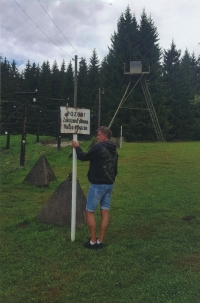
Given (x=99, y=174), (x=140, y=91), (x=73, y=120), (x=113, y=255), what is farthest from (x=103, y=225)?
(x=140, y=91)

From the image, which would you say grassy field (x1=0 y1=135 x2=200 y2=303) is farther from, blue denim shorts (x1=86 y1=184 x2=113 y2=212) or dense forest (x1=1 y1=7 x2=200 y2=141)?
dense forest (x1=1 y1=7 x2=200 y2=141)

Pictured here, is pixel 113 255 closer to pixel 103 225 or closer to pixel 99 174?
pixel 103 225

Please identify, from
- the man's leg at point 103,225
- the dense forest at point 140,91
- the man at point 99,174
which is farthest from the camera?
the dense forest at point 140,91

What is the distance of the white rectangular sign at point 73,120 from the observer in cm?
468

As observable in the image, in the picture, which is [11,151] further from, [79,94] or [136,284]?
[79,94]

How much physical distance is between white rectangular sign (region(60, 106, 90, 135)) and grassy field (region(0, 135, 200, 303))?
5.60ft

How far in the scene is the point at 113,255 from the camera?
430cm

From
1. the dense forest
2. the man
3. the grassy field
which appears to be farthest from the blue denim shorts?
the dense forest

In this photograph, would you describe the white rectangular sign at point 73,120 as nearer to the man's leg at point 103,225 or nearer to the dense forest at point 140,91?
the man's leg at point 103,225

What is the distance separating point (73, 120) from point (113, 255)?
6.83ft

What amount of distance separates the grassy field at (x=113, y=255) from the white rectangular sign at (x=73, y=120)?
1.71 metres

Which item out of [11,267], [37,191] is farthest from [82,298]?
[37,191]

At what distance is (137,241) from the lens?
4.84 meters

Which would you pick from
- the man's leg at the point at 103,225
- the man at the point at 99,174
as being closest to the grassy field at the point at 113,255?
the man's leg at the point at 103,225
